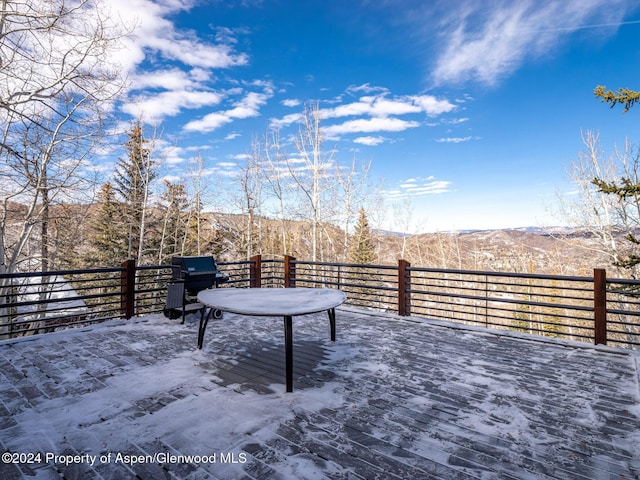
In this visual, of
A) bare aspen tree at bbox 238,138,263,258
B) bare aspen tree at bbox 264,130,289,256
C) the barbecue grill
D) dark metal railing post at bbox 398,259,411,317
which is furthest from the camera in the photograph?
bare aspen tree at bbox 238,138,263,258

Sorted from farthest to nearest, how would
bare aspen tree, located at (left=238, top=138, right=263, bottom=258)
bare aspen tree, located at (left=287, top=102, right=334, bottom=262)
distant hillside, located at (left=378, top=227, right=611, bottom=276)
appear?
distant hillside, located at (left=378, top=227, right=611, bottom=276)
bare aspen tree, located at (left=238, top=138, right=263, bottom=258)
bare aspen tree, located at (left=287, top=102, right=334, bottom=262)

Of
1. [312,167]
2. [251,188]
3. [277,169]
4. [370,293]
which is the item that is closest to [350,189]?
[312,167]

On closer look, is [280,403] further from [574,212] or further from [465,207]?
[465,207]

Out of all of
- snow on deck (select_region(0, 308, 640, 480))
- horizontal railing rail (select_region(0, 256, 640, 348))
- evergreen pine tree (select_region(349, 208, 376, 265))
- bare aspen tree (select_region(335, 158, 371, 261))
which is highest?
bare aspen tree (select_region(335, 158, 371, 261))

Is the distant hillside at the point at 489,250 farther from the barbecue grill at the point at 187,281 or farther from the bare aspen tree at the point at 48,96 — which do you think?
the bare aspen tree at the point at 48,96

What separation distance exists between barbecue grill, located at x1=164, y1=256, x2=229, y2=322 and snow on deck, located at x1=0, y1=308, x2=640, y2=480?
999 mm

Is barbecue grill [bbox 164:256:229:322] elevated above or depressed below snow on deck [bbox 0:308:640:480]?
above

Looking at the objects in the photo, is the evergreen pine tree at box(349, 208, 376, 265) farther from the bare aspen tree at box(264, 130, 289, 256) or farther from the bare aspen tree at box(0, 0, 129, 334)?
the bare aspen tree at box(0, 0, 129, 334)

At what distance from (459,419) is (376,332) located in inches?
83.5

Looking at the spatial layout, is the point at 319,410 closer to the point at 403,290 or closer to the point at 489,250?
the point at 403,290

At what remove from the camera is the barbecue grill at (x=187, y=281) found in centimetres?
464

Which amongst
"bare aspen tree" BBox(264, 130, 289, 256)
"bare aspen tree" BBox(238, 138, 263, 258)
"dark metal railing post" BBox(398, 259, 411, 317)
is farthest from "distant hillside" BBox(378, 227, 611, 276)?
"dark metal railing post" BBox(398, 259, 411, 317)

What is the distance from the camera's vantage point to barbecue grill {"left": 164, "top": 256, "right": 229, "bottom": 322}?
15.2ft

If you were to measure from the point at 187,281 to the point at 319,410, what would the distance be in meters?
3.19
